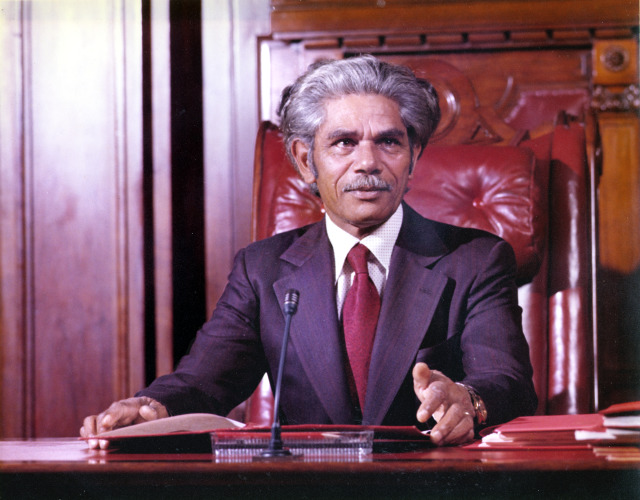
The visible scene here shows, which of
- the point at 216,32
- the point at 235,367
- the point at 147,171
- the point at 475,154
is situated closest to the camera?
the point at 235,367

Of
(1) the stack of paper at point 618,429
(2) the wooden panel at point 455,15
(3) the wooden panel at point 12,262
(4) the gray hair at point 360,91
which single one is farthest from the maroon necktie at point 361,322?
(3) the wooden panel at point 12,262

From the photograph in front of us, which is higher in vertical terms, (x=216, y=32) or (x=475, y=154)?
(x=216, y=32)

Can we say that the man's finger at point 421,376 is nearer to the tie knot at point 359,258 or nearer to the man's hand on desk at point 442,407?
the man's hand on desk at point 442,407

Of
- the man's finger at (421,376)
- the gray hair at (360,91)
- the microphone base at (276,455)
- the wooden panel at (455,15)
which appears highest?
the wooden panel at (455,15)

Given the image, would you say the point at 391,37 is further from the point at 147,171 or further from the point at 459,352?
the point at 459,352

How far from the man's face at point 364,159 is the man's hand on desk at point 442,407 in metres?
0.53

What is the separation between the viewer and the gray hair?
1558 mm

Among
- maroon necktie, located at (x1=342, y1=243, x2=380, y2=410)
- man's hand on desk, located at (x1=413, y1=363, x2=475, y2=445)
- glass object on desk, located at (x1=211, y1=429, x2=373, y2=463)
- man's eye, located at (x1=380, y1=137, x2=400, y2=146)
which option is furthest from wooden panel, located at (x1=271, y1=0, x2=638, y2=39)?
glass object on desk, located at (x1=211, y1=429, x2=373, y2=463)

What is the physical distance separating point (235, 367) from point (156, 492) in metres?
0.76

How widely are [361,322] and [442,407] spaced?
426 millimetres

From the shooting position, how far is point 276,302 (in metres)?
1.57

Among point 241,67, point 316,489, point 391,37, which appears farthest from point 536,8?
point 316,489

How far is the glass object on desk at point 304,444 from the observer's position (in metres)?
0.89

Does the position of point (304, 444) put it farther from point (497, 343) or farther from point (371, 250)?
point (371, 250)
